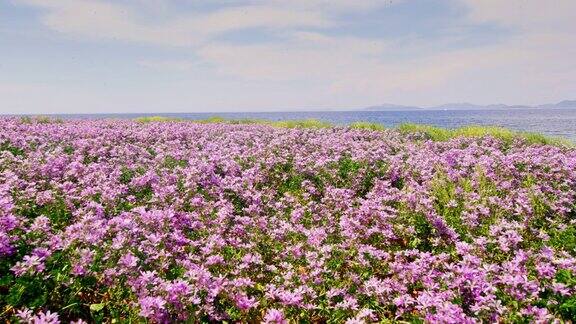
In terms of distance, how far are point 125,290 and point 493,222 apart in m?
6.30

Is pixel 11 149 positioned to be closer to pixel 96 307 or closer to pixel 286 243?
pixel 96 307

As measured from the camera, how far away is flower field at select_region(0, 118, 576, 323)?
14.8ft

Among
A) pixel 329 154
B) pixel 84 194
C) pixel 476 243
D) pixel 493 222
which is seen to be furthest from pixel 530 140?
pixel 84 194

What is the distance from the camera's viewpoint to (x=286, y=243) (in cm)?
666

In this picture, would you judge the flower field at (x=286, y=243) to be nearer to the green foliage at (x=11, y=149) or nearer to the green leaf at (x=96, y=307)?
the green leaf at (x=96, y=307)

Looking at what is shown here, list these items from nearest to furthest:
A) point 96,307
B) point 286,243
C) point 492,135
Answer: point 96,307, point 286,243, point 492,135

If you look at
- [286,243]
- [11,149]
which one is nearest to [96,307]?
[286,243]

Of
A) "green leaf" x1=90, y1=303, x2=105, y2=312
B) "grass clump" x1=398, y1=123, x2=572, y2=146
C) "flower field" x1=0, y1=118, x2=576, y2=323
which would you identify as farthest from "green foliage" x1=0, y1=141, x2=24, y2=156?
"grass clump" x1=398, y1=123, x2=572, y2=146

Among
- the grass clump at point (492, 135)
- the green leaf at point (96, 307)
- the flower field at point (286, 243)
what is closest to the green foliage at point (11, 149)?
the flower field at point (286, 243)

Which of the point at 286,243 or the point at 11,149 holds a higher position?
the point at 11,149

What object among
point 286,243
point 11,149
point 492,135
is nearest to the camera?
point 286,243

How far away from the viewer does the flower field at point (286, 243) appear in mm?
4496

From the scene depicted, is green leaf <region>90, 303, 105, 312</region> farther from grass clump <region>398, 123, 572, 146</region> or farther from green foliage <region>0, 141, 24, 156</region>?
grass clump <region>398, 123, 572, 146</region>

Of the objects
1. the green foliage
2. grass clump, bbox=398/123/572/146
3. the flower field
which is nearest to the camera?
the flower field
